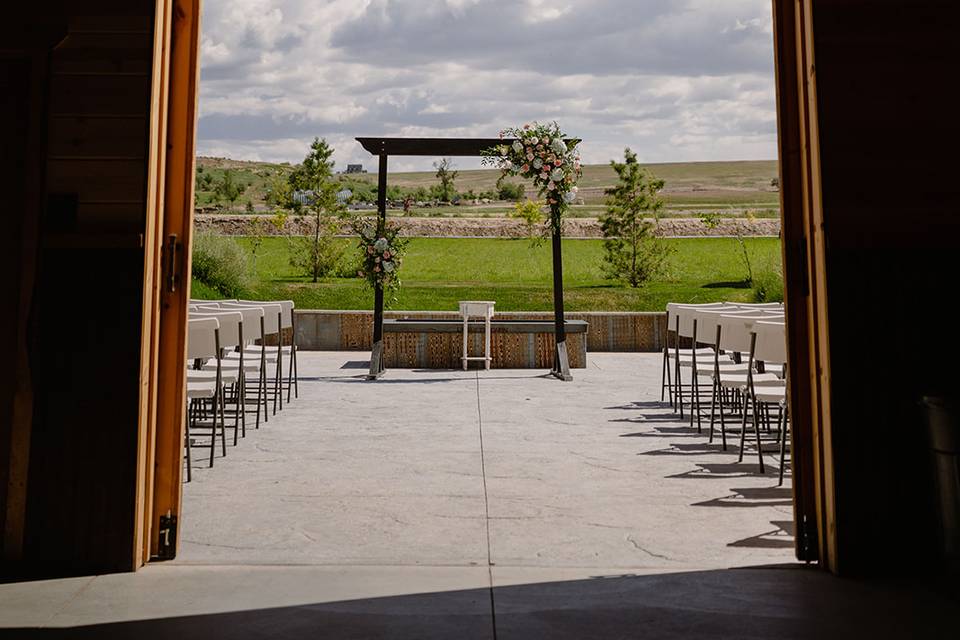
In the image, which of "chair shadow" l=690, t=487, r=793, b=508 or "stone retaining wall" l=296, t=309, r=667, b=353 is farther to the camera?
"stone retaining wall" l=296, t=309, r=667, b=353

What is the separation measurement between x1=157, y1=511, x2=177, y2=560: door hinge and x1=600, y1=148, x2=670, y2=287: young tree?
15115 mm

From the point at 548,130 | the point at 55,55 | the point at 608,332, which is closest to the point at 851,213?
the point at 55,55

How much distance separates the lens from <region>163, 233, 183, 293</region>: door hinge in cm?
344

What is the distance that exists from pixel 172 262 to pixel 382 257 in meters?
6.88

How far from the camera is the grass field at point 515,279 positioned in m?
17.1

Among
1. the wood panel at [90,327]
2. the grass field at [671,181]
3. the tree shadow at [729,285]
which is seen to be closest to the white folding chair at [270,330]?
the wood panel at [90,327]

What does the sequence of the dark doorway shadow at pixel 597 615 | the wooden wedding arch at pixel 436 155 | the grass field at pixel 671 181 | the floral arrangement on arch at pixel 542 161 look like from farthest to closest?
the grass field at pixel 671 181
the wooden wedding arch at pixel 436 155
the floral arrangement on arch at pixel 542 161
the dark doorway shadow at pixel 597 615

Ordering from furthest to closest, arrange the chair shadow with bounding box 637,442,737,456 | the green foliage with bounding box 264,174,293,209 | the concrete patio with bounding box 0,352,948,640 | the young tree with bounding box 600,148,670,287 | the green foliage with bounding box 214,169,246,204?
1. the green foliage with bounding box 214,169,246,204
2. the green foliage with bounding box 264,174,293,209
3. the young tree with bounding box 600,148,670,287
4. the chair shadow with bounding box 637,442,737,456
5. the concrete patio with bounding box 0,352,948,640

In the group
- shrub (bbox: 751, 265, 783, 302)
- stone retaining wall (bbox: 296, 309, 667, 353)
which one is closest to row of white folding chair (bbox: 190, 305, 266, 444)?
stone retaining wall (bbox: 296, 309, 667, 353)

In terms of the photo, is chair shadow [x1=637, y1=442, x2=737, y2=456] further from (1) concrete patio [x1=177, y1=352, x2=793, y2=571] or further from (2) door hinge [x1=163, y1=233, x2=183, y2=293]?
(2) door hinge [x1=163, y1=233, x2=183, y2=293]

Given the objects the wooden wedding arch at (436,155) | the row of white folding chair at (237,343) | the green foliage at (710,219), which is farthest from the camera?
the green foliage at (710,219)

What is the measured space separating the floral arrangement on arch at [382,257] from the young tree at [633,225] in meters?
8.18

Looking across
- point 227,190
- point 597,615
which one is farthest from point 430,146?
point 227,190

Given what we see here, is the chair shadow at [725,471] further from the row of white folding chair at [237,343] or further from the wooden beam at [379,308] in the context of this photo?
the wooden beam at [379,308]
